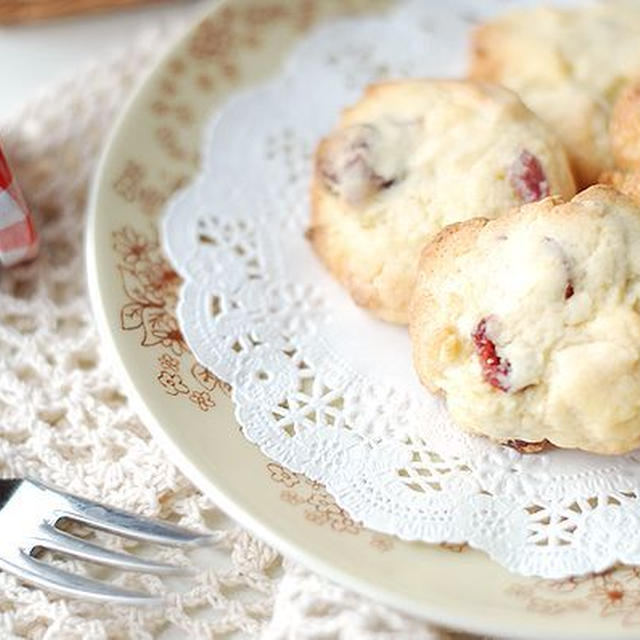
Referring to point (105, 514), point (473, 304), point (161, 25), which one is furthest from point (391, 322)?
point (161, 25)

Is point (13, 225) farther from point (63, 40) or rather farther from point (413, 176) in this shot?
point (63, 40)

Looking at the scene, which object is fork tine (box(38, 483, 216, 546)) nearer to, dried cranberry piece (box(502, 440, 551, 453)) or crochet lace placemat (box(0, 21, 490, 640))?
crochet lace placemat (box(0, 21, 490, 640))

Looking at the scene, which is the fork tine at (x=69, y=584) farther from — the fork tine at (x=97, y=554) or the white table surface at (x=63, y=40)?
the white table surface at (x=63, y=40)

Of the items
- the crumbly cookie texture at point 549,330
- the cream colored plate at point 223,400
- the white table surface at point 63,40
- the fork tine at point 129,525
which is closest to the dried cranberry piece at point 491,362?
the crumbly cookie texture at point 549,330

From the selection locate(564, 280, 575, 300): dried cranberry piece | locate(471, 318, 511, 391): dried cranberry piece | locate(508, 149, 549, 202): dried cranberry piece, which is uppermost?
locate(508, 149, 549, 202): dried cranberry piece

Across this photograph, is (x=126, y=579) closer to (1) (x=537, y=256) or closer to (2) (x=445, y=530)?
(2) (x=445, y=530)

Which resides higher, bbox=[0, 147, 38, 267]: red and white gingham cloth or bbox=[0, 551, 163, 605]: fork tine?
bbox=[0, 147, 38, 267]: red and white gingham cloth

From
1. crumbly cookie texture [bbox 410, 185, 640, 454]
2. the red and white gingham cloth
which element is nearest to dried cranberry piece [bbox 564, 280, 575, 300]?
crumbly cookie texture [bbox 410, 185, 640, 454]

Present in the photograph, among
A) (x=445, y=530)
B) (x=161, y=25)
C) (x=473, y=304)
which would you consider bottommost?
(x=445, y=530)

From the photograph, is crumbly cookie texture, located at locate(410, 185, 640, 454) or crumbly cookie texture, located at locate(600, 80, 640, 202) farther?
crumbly cookie texture, located at locate(600, 80, 640, 202)
